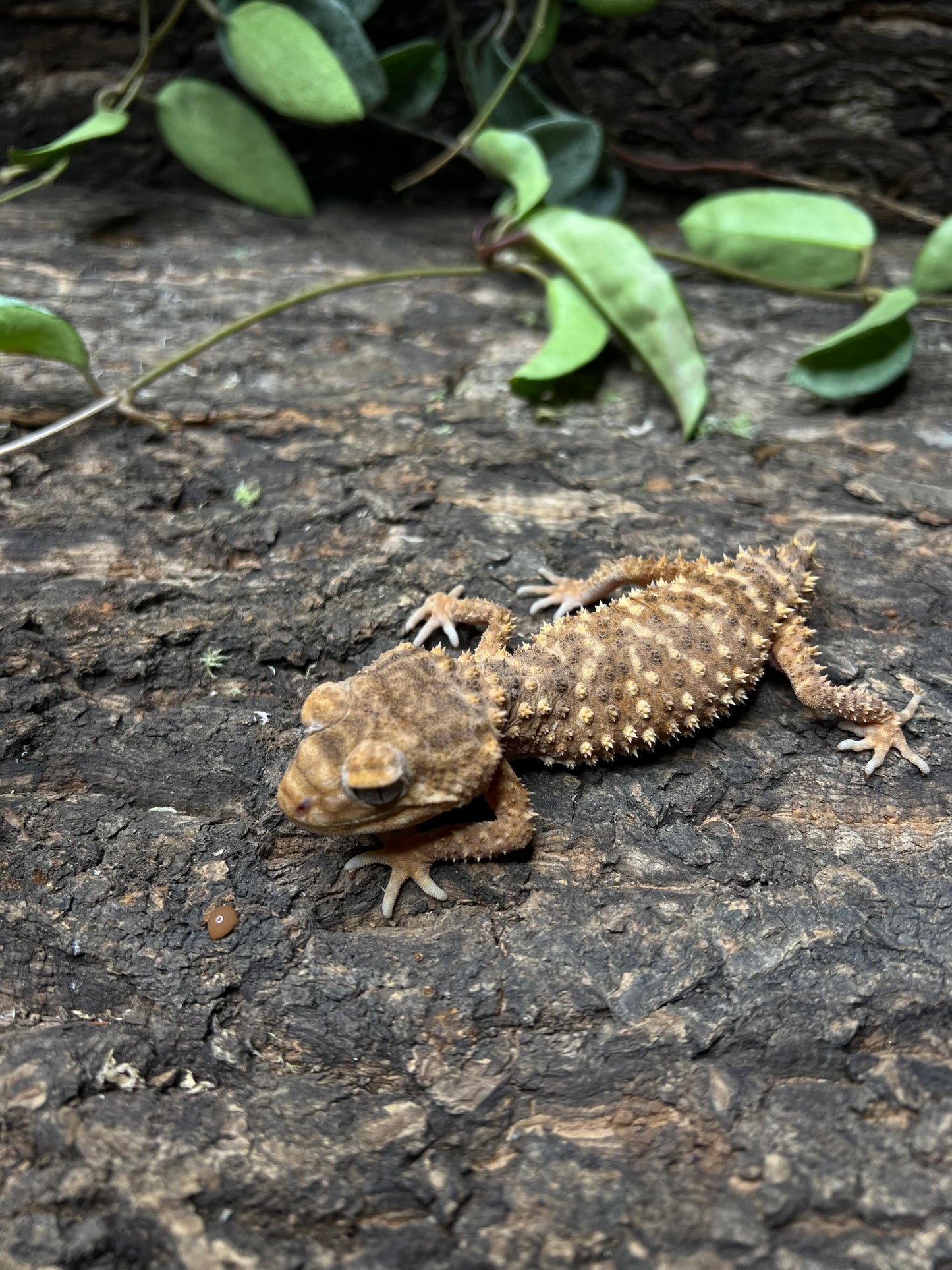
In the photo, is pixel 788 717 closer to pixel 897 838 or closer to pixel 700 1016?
pixel 897 838

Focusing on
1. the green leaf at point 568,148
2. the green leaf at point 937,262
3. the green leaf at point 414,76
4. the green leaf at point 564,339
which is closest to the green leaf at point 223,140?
the green leaf at point 414,76

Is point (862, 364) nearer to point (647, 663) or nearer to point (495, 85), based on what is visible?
point (647, 663)

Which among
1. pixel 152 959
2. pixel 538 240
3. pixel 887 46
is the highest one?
pixel 887 46

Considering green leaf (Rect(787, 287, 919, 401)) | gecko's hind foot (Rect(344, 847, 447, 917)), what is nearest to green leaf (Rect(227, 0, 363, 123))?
green leaf (Rect(787, 287, 919, 401))

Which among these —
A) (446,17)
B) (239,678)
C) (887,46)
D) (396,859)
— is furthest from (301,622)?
(887,46)

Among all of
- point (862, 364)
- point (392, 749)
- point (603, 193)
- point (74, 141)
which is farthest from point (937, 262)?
point (74, 141)

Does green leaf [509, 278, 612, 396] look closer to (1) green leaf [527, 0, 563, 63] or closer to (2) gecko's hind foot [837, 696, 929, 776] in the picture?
(1) green leaf [527, 0, 563, 63]

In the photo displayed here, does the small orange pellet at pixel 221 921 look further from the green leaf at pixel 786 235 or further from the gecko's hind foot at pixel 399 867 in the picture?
the green leaf at pixel 786 235
